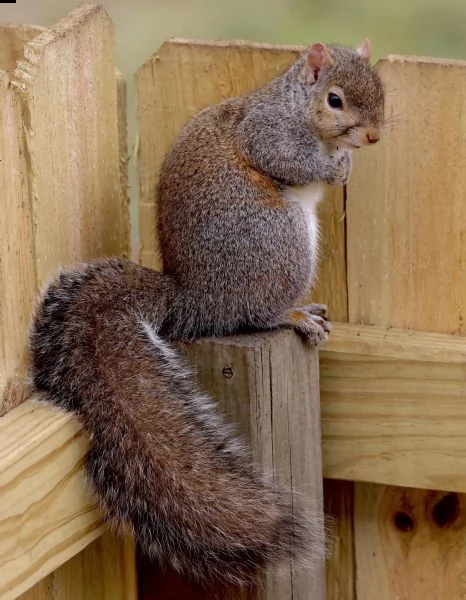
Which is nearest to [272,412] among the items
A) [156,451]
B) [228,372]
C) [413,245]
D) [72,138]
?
[228,372]

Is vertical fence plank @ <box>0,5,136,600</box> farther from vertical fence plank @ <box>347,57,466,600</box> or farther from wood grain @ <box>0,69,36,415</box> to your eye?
vertical fence plank @ <box>347,57,466,600</box>

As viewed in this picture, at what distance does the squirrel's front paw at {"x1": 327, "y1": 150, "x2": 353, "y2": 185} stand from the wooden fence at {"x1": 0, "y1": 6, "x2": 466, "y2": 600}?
0.06 feet

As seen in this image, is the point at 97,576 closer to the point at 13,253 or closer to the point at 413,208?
the point at 13,253

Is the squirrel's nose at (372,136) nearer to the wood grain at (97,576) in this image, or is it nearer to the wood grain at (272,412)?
the wood grain at (272,412)

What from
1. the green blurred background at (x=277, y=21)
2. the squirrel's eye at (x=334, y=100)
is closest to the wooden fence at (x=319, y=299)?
the squirrel's eye at (x=334, y=100)

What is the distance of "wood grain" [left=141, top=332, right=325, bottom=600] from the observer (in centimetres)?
151

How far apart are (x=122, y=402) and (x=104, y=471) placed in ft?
0.26

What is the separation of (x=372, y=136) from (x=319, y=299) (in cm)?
24

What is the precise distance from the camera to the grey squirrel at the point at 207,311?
4.62 ft

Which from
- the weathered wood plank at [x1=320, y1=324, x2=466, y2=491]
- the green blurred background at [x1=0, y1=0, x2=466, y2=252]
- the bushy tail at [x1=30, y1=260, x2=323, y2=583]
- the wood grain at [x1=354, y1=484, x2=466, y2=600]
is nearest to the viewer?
the bushy tail at [x1=30, y1=260, x2=323, y2=583]

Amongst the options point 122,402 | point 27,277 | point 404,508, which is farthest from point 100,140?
point 404,508

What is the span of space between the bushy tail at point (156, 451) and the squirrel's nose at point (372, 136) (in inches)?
15.3

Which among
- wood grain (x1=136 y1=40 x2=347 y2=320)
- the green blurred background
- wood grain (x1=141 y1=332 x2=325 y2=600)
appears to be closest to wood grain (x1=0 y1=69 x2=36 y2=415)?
wood grain (x1=141 y1=332 x2=325 y2=600)

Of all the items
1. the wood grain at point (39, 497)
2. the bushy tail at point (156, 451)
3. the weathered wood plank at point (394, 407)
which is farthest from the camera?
the weathered wood plank at point (394, 407)
